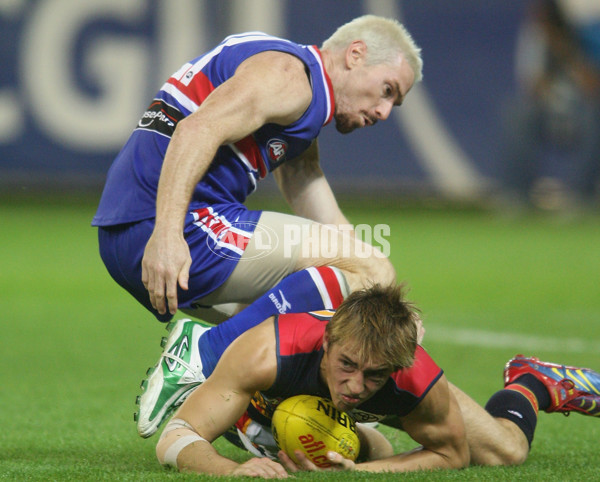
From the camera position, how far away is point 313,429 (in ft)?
12.5

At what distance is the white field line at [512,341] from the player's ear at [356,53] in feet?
10.2

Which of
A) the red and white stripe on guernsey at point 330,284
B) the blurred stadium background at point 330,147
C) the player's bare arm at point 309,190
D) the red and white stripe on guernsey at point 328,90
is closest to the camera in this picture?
the red and white stripe on guernsey at point 330,284

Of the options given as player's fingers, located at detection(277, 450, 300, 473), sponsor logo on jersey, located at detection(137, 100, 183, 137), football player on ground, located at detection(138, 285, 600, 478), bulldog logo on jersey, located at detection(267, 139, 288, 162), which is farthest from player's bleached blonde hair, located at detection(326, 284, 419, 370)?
sponsor logo on jersey, located at detection(137, 100, 183, 137)

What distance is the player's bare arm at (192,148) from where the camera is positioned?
3.81 meters

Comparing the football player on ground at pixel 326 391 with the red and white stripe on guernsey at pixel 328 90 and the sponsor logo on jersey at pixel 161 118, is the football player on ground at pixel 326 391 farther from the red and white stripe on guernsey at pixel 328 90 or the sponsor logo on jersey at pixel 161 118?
the red and white stripe on guernsey at pixel 328 90

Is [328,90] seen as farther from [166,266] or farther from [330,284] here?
[166,266]

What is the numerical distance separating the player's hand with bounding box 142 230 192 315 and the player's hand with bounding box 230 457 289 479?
68cm

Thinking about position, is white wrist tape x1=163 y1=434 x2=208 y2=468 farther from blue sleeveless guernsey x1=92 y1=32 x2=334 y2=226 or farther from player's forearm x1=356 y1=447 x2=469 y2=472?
blue sleeveless guernsey x1=92 y1=32 x2=334 y2=226

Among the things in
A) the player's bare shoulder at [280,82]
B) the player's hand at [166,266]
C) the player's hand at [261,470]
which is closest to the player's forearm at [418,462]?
the player's hand at [261,470]

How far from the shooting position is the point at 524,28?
16.5 m

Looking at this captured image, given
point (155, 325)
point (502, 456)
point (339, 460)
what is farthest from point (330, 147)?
point (339, 460)

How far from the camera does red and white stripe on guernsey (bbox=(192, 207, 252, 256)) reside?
14.0 feet

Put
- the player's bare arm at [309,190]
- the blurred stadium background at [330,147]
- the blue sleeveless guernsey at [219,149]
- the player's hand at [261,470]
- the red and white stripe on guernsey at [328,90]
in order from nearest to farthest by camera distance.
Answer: the player's hand at [261,470] → the blue sleeveless guernsey at [219,149] → the red and white stripe on guernsey at [328,90] → the player's bare arm at [309,190] → the blurred stadium background at [330,147]

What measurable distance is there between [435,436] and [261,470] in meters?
0.75
